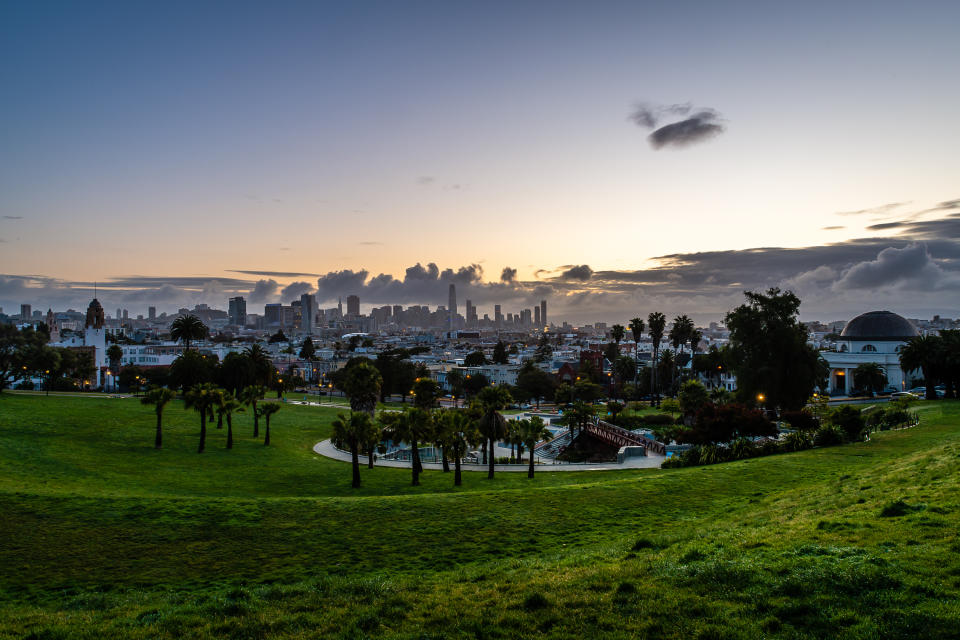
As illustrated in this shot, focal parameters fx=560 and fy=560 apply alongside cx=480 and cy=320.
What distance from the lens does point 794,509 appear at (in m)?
17.3

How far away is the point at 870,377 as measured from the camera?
88.6m

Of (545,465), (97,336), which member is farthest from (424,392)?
(97,336)

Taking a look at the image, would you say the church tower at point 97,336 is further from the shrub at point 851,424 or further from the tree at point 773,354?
the shrub at point 851,424

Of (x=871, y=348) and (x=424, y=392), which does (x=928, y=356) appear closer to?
(x=871, y=348)

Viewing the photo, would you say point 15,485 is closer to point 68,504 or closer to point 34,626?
point 68,504

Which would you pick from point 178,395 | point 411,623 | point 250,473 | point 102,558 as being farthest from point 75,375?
point 411,623

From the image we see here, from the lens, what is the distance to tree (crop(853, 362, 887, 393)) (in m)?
88.4

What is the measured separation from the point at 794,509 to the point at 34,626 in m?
19.9

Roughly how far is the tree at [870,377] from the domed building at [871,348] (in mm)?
6335

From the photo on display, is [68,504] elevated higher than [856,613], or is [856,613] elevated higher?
[856,613]

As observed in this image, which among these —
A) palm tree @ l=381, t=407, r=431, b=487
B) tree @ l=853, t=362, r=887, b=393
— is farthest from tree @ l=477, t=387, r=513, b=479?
tree @ l=853, t=362, r=887, b=393

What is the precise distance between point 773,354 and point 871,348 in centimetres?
7095

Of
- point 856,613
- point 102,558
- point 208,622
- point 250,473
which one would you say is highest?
point 856,613

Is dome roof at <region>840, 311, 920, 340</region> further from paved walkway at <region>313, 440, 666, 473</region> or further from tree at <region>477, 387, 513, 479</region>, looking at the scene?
tree at <region>477, 387, 513, 479</region>
